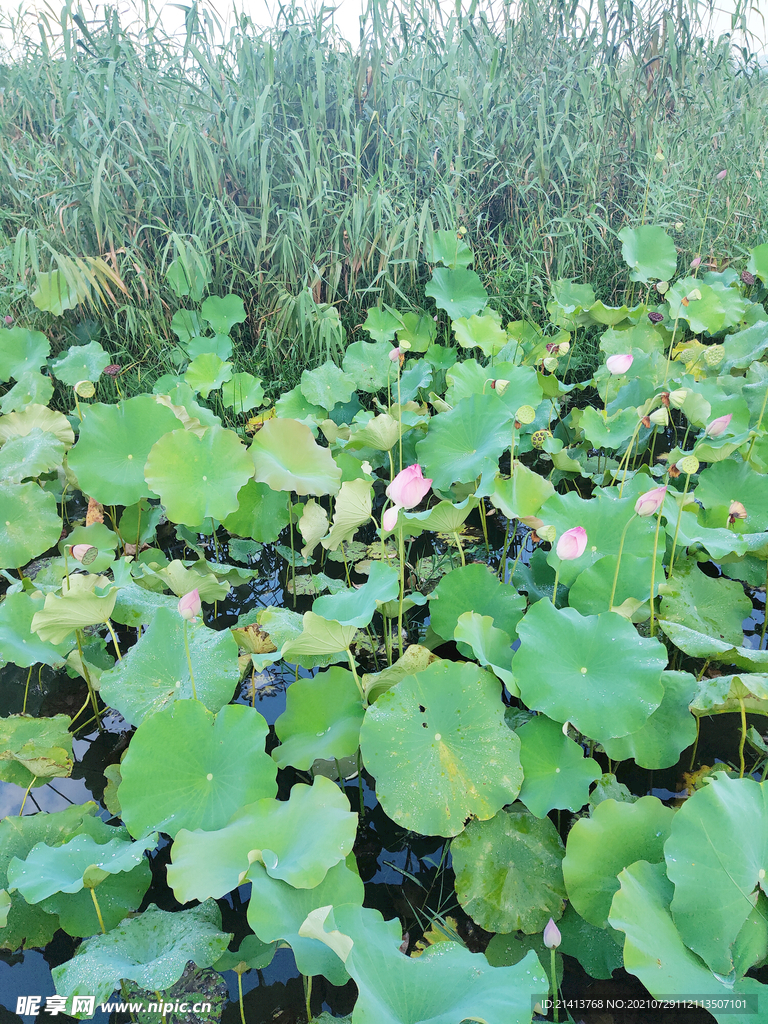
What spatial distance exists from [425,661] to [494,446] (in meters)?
0.80

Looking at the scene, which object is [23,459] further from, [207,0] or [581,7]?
[581,7]

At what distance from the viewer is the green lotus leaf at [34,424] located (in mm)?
2619

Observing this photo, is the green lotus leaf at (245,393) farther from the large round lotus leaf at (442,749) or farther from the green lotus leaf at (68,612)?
the large round lotus leaf at (442,749)

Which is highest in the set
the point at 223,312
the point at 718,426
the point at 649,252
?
the point at 649,252

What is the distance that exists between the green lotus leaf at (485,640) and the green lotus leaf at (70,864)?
783 millimetres

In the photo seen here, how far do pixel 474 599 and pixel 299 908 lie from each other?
3.02ft

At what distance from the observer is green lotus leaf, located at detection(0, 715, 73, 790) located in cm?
153

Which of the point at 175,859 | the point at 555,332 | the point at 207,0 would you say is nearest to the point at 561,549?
the point at 175,859

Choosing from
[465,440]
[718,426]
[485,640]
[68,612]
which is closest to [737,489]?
[718,426]

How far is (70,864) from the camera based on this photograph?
1.28 metres

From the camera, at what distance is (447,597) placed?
5.99 feet

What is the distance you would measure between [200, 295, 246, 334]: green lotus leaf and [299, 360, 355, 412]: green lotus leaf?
2.02ft

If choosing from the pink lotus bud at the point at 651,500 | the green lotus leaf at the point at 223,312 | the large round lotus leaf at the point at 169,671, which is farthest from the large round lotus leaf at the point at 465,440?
the green lotus leaf at the point at 223,312

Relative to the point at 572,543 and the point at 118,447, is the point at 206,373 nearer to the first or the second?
the point at 118,447
